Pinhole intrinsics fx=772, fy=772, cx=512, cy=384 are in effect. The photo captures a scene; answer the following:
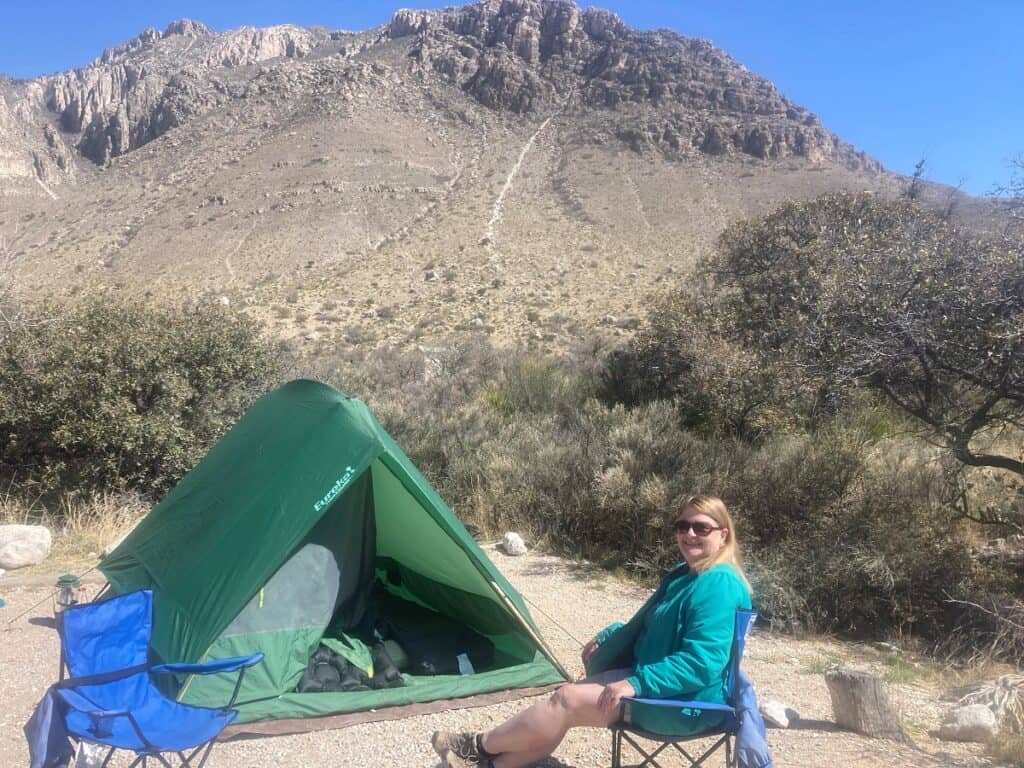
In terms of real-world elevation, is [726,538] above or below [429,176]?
below

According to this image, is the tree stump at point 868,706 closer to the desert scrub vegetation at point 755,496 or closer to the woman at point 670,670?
the woman at point 670,670

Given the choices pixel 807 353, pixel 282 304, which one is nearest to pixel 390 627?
pixel 807 353

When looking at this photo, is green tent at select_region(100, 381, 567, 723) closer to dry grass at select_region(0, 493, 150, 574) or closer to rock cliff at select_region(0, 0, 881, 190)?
dry grass at select_region(0, 493, 150, 574)

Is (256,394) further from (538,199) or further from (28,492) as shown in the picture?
(538,199)

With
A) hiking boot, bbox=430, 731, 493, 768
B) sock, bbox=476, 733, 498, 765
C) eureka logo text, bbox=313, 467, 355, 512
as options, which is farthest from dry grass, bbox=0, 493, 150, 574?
sock, bbox=476, 733, 498, 765

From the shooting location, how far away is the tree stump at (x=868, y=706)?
3.90 metres

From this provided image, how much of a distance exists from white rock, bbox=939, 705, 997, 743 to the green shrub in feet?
23.3

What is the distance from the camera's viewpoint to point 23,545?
A: 21.6ft

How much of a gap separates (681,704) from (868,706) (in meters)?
1.67

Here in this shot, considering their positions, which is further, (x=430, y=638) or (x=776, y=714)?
(x=430, y=638)

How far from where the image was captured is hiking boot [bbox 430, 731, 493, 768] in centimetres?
318

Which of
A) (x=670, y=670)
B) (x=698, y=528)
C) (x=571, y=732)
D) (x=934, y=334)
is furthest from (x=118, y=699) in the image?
(x=934, y=334)

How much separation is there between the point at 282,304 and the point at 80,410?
19.1 meters

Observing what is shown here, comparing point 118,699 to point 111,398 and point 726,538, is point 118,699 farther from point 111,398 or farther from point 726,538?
point 111,398
